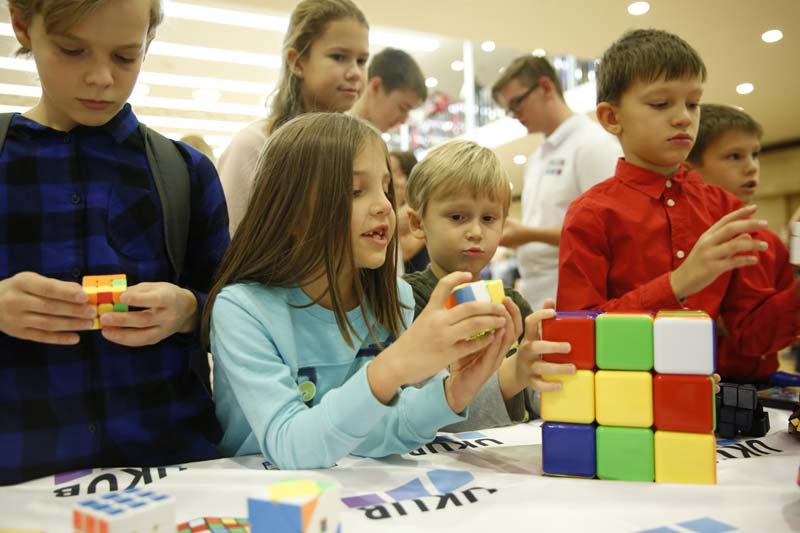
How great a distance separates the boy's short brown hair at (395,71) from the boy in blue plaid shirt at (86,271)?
1578mm

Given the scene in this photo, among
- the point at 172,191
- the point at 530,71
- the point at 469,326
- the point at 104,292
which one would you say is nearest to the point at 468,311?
the point at 469,326

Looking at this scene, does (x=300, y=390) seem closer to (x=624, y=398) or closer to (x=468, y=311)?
(x=468, y=311)

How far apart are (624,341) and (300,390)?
55cm

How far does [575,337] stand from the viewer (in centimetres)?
96

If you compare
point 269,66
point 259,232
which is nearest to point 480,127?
point 269,66

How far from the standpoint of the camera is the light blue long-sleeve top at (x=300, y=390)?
0.93 meters

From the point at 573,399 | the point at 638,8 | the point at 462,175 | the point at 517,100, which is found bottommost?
the point at 573,399

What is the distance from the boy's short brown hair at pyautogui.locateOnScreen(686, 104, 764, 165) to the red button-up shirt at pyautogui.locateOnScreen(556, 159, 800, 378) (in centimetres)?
51

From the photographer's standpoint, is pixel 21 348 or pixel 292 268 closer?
pixel 21 348

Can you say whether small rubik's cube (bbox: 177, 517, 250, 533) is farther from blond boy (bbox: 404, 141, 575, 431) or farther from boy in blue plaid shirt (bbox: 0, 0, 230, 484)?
blond boy (bbox: 404, 141, 575, 431)

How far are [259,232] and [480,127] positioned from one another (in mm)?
9177

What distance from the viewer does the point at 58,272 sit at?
3.47ft

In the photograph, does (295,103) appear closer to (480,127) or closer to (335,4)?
(335,4)

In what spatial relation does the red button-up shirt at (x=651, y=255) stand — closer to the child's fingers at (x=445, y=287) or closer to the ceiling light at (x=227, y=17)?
the child's fingers at (x=445, y=287)
